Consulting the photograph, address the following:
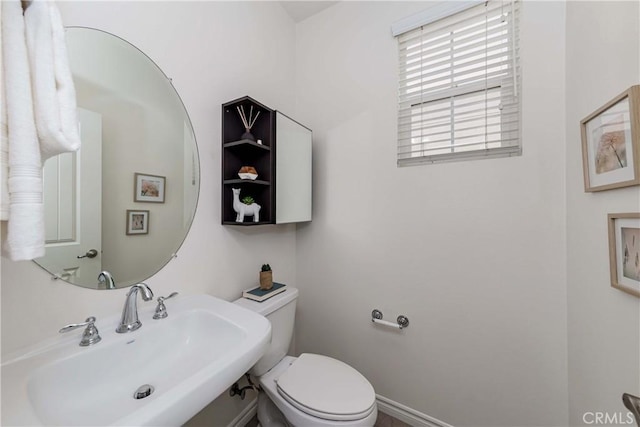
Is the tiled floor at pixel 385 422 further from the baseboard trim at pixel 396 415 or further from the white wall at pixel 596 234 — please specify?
the white wall at pixel 596 234

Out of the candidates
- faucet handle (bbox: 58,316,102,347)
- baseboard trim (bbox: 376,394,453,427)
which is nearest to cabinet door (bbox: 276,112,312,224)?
faucet handle (bbox: 58,316,102,347)

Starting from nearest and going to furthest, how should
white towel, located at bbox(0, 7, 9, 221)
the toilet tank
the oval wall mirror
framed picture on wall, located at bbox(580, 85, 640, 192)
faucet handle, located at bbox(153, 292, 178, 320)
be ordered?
white towel, located at bbox(0, 7, 9, 221) < framed picture on wall, located at bbox(580, 85, 640, 192) < the oval wall mirror < faucet handle, located at bbox(153, 292, 178, 320) < the toilet tank

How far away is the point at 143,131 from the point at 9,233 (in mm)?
587

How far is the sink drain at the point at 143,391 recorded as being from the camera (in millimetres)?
713

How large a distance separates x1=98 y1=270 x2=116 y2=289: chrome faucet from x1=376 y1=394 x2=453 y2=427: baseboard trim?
146 cm

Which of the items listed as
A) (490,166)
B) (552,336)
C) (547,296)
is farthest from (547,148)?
(552,336)

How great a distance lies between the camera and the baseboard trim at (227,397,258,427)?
1.26 metres

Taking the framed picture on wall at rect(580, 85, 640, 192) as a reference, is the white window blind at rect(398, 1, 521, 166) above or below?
above

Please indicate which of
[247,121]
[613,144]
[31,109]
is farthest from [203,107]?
[613,144]

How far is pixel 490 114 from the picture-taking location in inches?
44.7

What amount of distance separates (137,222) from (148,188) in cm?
14

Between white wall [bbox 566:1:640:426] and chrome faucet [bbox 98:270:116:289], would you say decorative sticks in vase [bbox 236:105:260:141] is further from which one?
white wall [bbox 566:1:640:426]

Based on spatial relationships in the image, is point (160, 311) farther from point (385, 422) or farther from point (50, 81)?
point (385, 422)

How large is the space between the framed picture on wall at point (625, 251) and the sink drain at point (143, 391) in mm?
1379
